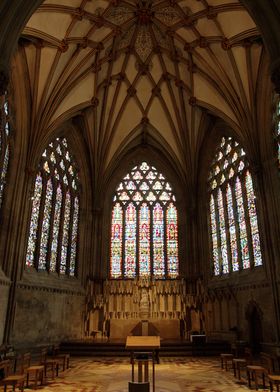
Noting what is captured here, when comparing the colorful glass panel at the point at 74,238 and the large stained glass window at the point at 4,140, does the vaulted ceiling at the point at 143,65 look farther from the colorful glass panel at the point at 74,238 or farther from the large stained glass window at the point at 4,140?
the colorful glass panel at the point at 74,238

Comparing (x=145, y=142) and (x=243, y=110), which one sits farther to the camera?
(x=145, y=142)

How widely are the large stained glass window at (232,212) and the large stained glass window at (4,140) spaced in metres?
11.3

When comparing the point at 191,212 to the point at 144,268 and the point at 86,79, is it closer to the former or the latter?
the point at 144,268

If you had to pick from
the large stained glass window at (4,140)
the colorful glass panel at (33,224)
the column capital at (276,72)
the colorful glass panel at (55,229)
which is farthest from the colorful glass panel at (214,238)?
the column capital at (276,72)

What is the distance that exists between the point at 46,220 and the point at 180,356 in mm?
9145

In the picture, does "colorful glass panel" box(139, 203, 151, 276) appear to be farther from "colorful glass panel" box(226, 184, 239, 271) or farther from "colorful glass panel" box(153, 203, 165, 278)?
"colorful glass panel" box(226, 184, 239, 271)

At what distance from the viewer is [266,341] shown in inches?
554

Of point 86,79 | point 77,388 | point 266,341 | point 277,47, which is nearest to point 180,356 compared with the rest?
point 266,341

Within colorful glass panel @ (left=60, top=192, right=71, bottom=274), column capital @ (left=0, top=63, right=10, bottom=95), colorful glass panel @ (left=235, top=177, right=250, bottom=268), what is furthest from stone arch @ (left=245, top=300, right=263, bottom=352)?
column capital @ (left=0, top=63, right=10, bottom=95)

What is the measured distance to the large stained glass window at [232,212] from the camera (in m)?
16.4

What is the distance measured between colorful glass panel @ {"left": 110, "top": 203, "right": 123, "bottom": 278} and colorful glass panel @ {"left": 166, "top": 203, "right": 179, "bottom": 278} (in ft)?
9.57

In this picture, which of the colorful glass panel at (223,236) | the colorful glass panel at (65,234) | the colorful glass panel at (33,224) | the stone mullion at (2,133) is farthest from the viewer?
the colorful glass panel at (65,234)

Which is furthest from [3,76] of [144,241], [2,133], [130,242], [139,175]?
[139,175]

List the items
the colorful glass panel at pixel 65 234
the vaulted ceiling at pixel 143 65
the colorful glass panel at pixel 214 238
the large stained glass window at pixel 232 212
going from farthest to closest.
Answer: the colorful glass panel at pixel 214 238, the colorful glass panel at pixel 65 234, the large stained glass window at pixel 232 212, the vaulted ceiling at pixel 143 65
